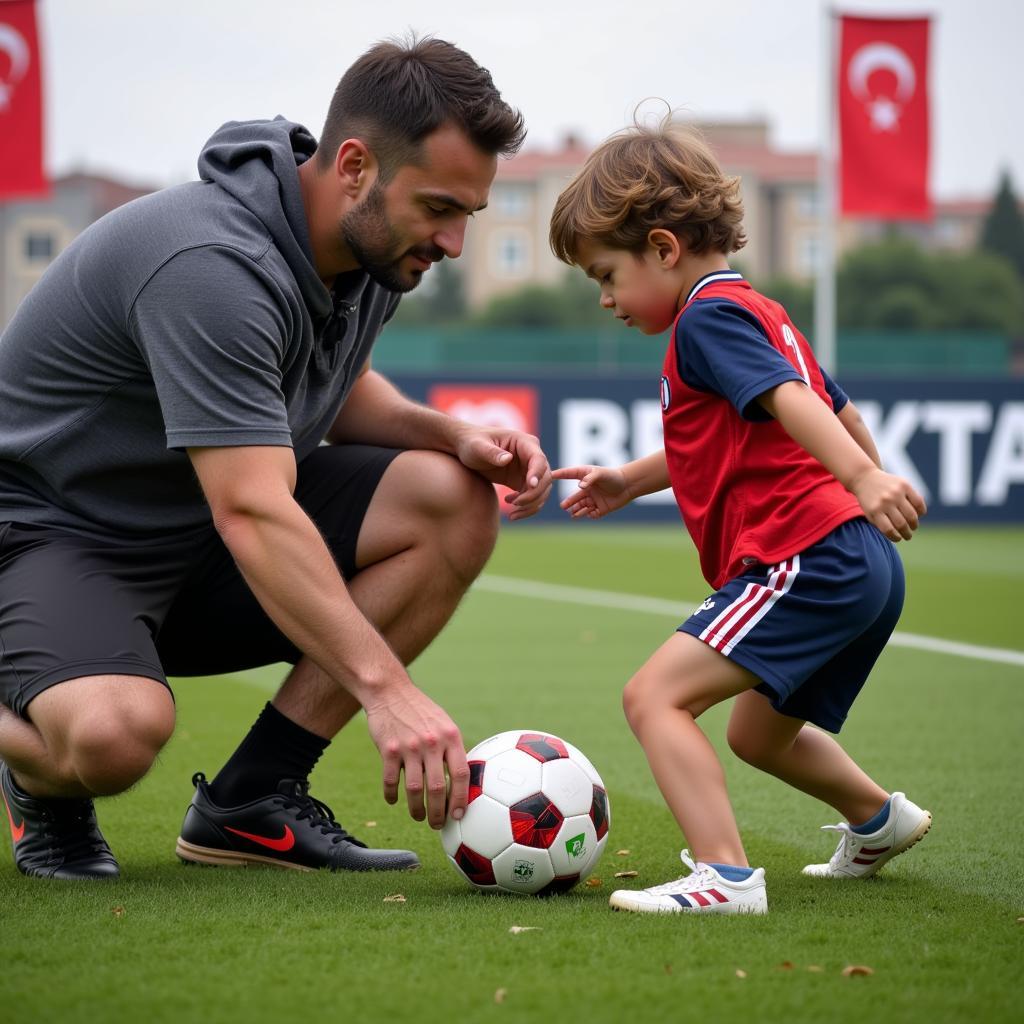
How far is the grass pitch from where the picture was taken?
7.95 feet

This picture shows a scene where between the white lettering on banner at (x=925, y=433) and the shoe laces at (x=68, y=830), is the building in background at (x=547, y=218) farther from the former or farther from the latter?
the shoe laces at (x=68, y=830)

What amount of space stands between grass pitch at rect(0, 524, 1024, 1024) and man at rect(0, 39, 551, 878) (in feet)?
0.86

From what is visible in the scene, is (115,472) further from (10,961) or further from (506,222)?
(506,222)

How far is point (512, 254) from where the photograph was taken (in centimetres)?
7850

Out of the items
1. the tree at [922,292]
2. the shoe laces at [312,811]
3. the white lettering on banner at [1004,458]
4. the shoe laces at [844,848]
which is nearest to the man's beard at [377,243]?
the shoe laces at [312,811]

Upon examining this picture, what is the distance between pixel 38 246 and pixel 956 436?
57.6 m

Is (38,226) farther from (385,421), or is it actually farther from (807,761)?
(807,761)

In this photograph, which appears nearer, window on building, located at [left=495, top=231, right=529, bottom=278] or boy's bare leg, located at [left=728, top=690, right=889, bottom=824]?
boy's bare leg, located at [left=728, top=690, right=889, bottom=824]


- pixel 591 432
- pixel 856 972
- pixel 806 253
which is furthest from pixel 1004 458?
pixel 806 253

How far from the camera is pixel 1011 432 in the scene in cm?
1755

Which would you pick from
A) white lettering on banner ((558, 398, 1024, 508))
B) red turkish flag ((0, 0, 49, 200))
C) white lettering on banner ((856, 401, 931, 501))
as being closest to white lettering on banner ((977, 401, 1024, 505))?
white lettering on banner ((558, 398, 1024, 508))

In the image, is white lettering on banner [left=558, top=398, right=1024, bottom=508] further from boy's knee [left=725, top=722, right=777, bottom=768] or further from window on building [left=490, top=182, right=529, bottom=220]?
window on building [left=490, top=182, right=529, bottom=220]

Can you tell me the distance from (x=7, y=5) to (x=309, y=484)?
51.8 feet

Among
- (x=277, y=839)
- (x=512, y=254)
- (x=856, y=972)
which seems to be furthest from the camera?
(x=512, y=254)
